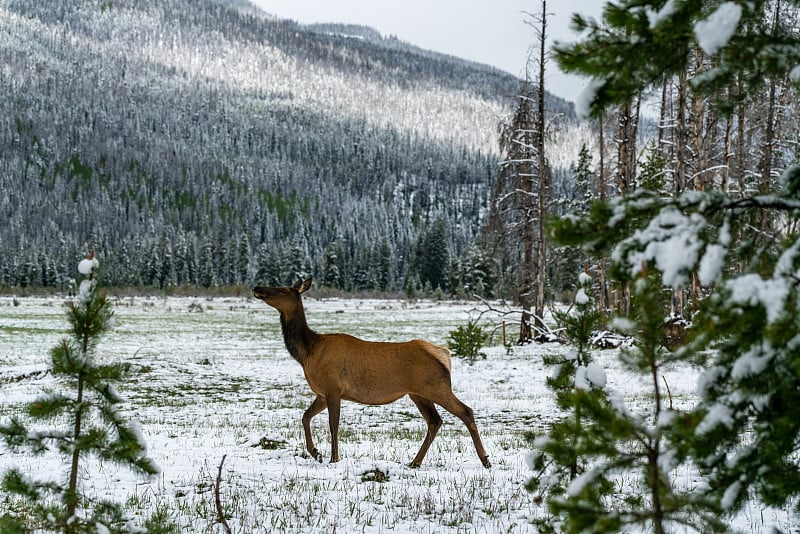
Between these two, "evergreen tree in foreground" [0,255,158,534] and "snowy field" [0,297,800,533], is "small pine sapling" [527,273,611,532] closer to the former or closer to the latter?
"snowy field" [0,297,800,533]

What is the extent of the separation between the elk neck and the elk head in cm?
10

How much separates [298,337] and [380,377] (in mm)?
1154

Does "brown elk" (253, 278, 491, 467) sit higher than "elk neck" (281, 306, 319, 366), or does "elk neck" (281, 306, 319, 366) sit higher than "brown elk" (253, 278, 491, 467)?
→ "elk neck" (281, 306, 319, 366)

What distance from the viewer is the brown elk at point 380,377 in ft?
22.5

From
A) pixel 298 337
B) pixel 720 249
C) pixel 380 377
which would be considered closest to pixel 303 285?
pixel 298 337

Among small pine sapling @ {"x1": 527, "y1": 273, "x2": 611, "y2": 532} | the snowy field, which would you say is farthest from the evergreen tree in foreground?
small pine sapling @ {"x1": 527, "y1": 273, "x2": 611, "y2": 532}

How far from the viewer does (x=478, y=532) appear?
440cm

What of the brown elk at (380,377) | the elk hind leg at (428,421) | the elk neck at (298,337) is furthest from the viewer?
the elk neck at (298,337)

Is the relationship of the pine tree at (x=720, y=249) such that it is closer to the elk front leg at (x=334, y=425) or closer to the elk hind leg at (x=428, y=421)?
the elk hind leg at (x=428, y=421)

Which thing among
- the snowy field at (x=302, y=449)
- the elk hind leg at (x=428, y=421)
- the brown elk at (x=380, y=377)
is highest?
the brown elk at (x=380, y=377)

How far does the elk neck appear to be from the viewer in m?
7.31

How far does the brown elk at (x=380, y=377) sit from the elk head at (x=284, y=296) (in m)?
0.56

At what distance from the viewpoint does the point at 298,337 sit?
7371 millimetres

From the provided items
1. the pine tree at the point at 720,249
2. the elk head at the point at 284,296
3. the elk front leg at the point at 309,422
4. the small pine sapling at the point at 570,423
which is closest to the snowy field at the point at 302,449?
the elk front leg at the point at 309,422
